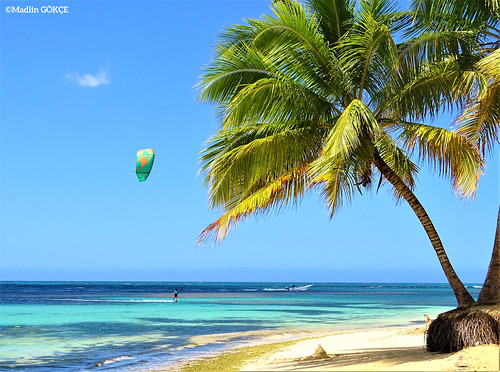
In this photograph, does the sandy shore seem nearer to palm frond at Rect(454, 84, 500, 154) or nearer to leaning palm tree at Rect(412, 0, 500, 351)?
leaning palm tree at Rect(412, 0, 500, 351)

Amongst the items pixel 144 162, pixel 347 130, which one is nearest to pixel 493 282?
pixel 347 130

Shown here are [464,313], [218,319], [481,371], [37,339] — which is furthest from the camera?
[218,319]

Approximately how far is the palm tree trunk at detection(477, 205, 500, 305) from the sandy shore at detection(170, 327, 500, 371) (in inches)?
37.0

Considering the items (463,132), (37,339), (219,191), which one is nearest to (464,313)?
(463,132)

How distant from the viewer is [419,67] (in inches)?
320

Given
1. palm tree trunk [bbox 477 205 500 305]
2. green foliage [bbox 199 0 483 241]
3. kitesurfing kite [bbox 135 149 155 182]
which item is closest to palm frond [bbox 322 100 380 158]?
green foliage [bbox 199 0 483 241]

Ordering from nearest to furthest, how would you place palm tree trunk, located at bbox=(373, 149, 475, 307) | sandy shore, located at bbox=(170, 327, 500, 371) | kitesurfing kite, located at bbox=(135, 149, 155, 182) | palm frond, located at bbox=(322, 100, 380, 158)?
sandy shore, located at bbox=(170, 327, 500, 371) → palm frond, located at bbox=(322, 100, 380, 158) → palm tree trunk, located at bbox=(373, 149, 475, 307) → kitesurfing kite, located at bbox=(135, 149, 155, 182)

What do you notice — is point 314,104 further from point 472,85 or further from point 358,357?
point 358,357

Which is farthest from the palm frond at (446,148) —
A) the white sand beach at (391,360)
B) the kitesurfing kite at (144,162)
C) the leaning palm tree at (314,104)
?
the kitesurfing kite at (144,162)

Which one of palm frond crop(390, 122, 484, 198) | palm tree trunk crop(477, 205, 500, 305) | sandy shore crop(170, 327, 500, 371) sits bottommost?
sandy shore crop(170, 327, 500, 371)

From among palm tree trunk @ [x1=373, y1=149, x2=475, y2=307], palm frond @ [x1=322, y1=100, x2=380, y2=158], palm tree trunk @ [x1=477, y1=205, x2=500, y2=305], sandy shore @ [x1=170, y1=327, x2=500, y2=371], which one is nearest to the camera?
sandy shore @ [x1=170, y1=327, x2=500, y2=371]

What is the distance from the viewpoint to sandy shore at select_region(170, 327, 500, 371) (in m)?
6.64

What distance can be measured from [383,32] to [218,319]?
61.9ft

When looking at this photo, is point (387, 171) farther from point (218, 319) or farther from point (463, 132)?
point (218, 319)
